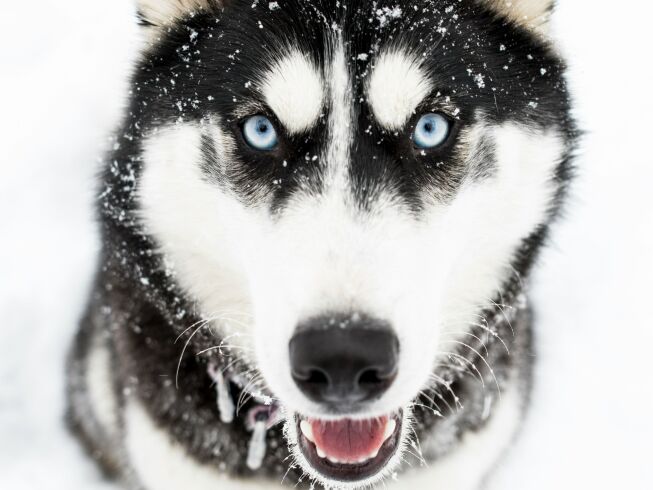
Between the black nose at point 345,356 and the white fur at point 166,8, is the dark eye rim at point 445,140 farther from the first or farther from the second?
the white fur at point 166,8

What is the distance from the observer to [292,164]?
1.81m

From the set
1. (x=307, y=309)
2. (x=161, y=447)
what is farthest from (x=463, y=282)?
(x=161, y=447)

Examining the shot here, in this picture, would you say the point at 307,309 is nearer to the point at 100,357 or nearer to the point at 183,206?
the point at 183,206

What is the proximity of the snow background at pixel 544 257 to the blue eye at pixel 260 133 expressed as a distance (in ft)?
2.41

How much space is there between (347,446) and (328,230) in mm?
590

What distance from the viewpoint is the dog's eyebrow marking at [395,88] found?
5.71ft

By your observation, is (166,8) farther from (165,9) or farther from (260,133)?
(260,133)

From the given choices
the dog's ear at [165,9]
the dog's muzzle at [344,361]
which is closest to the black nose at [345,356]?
the dog's muzzle at [344,361]

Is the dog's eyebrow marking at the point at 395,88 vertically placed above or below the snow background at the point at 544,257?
above

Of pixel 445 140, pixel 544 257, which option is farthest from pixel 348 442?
pixel 544 257

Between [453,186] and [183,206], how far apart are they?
0.74 meters

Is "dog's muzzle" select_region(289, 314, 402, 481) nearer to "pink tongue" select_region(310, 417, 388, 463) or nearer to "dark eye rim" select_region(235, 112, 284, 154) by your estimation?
"pink tongue" select_region(310, 417, 388, 463)

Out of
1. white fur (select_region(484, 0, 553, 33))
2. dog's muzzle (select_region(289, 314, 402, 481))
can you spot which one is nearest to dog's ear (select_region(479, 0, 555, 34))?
white fur (select_region(484, 0, 553, 33))

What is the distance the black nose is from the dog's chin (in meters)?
0.30
